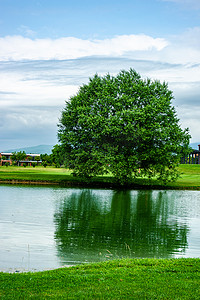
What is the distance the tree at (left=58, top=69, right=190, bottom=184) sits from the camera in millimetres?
43031

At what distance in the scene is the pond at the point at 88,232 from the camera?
13.4 meters

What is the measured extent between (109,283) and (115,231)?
1051 cm

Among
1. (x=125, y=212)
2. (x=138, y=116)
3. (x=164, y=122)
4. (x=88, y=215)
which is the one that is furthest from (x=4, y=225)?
(x=164, y=122)

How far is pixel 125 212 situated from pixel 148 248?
11.0 m

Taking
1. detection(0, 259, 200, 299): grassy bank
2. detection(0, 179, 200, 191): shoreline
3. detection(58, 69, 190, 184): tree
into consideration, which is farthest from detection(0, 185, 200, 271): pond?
detection(0, 179, 200, 191): shoreline

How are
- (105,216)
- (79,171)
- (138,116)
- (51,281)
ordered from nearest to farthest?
(51,281) < (105,216) < (138,116) < (79,171)

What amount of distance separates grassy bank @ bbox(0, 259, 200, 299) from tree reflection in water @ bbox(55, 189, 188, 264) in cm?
309

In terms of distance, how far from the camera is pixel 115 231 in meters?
18.9

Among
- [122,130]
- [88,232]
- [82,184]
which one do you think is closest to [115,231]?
[88,232]

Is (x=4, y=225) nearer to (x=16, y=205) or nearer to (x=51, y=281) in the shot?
(x=16, y=205)

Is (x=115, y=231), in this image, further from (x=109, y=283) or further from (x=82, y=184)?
(x=82, y=184)

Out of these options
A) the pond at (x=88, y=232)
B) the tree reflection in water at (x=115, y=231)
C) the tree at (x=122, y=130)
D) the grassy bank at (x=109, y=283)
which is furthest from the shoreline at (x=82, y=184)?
the grassy bank at (x=109, y=283)

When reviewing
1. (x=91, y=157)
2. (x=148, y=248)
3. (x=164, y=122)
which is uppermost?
(x=164, y=122)

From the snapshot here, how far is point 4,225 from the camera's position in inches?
739
